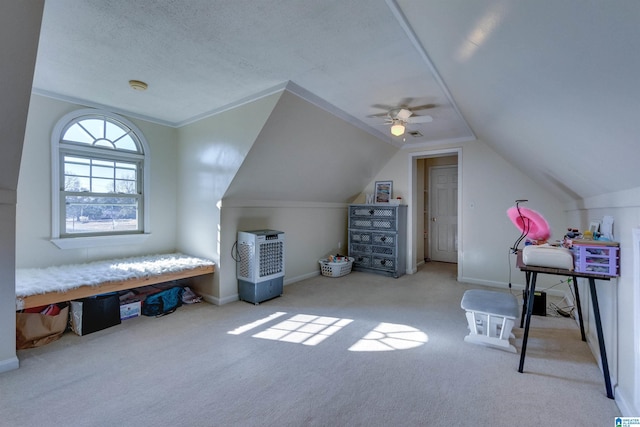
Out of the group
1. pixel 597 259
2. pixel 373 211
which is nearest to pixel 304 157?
pixel 373 211

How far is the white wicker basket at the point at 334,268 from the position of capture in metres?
4.75

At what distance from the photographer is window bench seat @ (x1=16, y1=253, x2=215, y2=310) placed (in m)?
2.32

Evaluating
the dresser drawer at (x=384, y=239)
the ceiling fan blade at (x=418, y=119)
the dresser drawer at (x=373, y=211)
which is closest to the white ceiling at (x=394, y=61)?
the ceiling fan blade at (x=418, y=119)

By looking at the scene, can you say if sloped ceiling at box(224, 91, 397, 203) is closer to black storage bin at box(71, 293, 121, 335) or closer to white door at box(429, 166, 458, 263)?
black storage bin at box(71, 293, 121, 335)

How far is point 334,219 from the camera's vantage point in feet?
17.6

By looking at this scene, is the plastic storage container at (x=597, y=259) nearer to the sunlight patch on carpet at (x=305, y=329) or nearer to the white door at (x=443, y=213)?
the sunlight patch on carpet at (x=305, y=329)

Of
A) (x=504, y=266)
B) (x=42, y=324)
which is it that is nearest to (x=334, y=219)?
(x=504, y=266)

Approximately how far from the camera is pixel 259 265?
3.42 metres

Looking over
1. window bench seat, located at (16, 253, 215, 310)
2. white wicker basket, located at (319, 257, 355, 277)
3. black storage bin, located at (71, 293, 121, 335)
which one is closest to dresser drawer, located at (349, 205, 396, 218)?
white wicker basket, located at (319, 257, 355, 277)

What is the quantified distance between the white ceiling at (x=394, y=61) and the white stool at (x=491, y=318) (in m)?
1.11

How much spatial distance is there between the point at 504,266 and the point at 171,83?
4854 mm

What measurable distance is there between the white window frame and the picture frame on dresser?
374 centimetres

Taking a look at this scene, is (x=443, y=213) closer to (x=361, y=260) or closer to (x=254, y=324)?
(x=361, y=260)

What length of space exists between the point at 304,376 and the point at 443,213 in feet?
16.8
